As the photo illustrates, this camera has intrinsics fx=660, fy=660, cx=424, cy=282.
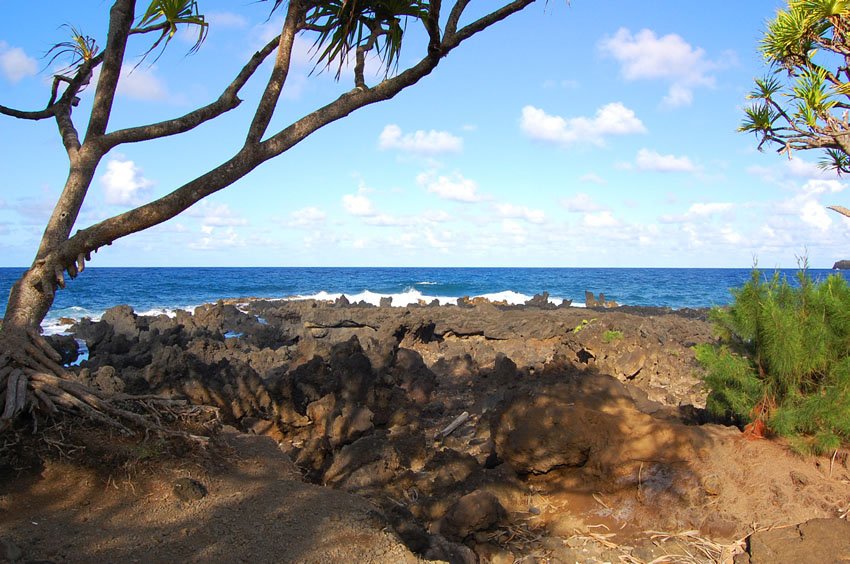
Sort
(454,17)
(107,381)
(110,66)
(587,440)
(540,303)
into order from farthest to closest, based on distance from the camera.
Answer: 1. (540,303)
2. (107,381)
3. (587,440)
4. (454,17)
5. (110,66)

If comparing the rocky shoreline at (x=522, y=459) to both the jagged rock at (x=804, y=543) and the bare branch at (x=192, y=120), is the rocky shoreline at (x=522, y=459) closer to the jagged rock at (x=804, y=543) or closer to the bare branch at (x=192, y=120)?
the jagged rock at (x=804, y=543)

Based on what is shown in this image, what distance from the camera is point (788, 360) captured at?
19.1 feet

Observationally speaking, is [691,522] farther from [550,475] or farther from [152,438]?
[152,438]

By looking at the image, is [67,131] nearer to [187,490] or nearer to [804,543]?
[187,490]

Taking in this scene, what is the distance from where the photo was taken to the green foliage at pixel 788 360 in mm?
5531

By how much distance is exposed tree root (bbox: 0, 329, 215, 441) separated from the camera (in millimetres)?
3914

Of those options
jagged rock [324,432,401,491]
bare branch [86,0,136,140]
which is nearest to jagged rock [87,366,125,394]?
jagged rock [324,432,401,491]

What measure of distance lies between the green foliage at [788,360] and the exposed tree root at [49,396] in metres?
4.78

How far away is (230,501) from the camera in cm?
400

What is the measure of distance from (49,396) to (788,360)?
19.0 feet

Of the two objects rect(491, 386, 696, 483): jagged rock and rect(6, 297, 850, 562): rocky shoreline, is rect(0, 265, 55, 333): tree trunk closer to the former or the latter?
rect(6, 297, 850, 562): rocky shoreline

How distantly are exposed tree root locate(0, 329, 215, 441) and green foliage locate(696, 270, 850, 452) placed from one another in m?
4.78

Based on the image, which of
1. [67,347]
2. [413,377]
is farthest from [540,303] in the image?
[413,377]

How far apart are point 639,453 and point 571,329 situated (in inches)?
457
